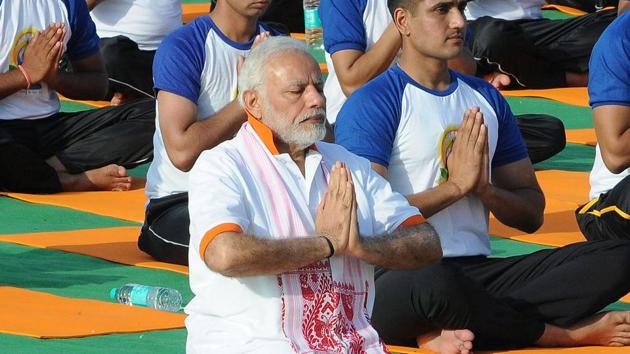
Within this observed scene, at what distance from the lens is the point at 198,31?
639 cm

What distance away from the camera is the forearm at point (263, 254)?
402 cm

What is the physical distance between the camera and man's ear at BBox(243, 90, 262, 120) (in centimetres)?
439

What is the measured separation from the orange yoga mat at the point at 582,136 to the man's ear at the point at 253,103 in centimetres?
474

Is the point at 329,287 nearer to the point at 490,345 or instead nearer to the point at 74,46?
the point at 490,345

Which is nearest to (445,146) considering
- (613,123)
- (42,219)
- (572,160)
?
(613,123)

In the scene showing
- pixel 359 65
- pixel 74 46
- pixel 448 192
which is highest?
pixel 448 192

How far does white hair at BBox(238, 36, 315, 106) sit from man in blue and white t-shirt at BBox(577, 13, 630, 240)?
190 cm

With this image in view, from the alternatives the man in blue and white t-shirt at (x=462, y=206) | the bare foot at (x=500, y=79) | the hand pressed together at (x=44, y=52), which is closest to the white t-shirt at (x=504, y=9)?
the bare foot at (x=500, y=79)

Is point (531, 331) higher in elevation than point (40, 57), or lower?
higher

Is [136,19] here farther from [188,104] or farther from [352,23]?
[188,104]

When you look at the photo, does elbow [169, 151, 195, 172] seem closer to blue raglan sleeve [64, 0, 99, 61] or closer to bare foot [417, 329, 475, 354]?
bare foot [417, 329, 475, 354]

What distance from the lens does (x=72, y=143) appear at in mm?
A: 7863

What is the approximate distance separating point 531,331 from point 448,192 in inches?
20.3

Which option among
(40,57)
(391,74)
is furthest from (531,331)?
(40,57)
